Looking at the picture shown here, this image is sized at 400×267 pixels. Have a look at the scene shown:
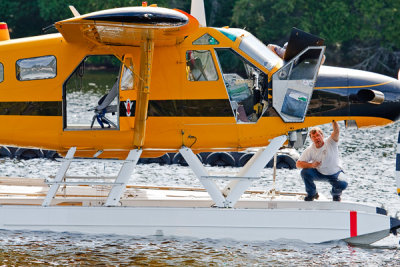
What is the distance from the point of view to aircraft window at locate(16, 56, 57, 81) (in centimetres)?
1302

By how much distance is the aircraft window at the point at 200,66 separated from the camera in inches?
507

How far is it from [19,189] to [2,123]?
6.32 feet

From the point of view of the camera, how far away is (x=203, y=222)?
A: 12938 millimetres

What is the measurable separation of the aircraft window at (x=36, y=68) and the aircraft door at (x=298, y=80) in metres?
3.48

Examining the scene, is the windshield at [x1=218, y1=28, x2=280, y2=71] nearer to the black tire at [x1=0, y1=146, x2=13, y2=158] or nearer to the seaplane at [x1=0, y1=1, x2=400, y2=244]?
the seaplane at [x1=0, y1=1, x2=400, y2=244]

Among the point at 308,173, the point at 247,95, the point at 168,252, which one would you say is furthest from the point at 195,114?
the point at 308,173

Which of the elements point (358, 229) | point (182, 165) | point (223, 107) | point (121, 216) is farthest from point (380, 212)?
point (182, 165)

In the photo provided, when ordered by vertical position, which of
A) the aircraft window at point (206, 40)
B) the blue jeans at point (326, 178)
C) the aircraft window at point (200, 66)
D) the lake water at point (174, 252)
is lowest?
the lake water at point (174, 252)

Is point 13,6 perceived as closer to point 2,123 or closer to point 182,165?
point 182,165

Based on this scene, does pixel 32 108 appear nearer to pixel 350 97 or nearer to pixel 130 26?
pixel 130 26

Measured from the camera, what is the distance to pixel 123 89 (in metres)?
13.1

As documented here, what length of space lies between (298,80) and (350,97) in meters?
0.87

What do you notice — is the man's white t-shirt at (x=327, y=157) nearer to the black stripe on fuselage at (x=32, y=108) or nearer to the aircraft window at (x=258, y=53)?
the aircraft window at (x=258, y=53)

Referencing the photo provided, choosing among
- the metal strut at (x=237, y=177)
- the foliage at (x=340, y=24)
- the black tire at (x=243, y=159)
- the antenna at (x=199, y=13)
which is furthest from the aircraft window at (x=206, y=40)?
the foliage at (x=340, y=24)
